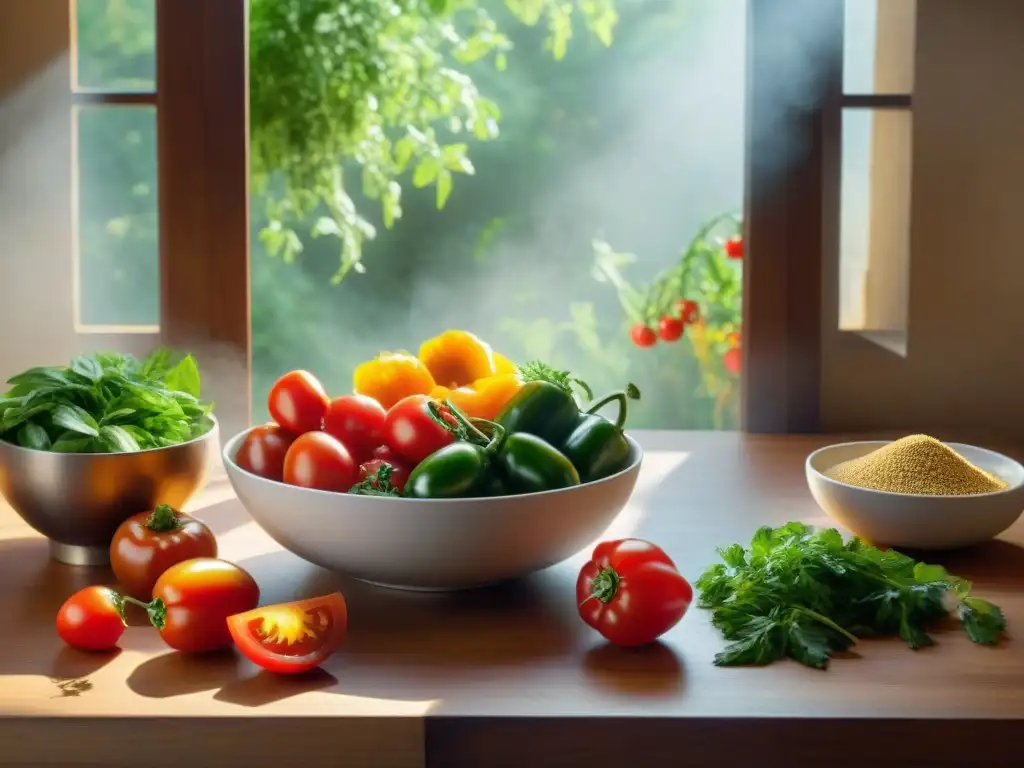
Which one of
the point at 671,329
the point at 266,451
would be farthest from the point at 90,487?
the point at 671,329

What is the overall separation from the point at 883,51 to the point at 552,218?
243 cm

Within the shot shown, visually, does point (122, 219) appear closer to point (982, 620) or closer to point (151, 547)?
point (151, 547)

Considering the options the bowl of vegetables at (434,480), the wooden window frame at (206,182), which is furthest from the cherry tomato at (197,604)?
the wooden window frame at (206,182)

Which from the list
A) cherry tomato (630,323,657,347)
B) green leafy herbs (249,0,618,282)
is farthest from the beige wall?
green leafy herbs (249,0,618,282)

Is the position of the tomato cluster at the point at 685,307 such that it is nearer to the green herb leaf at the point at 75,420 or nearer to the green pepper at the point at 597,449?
the green pepper at the point at 597,449

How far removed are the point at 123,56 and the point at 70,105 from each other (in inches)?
98.8

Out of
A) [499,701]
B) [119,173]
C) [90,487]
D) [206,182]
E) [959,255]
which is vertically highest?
[119,173]

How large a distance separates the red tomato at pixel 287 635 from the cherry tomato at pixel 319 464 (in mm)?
147

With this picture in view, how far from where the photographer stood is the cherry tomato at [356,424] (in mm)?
1179

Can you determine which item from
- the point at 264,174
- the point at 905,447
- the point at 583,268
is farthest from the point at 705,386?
the point at 905,447

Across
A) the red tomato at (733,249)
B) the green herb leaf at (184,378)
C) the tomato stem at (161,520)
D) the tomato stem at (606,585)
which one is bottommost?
the tomato stem at (606,585)

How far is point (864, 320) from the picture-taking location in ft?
6.68

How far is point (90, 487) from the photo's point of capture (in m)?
1.15

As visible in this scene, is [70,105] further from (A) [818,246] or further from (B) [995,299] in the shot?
(B) [995,299]
